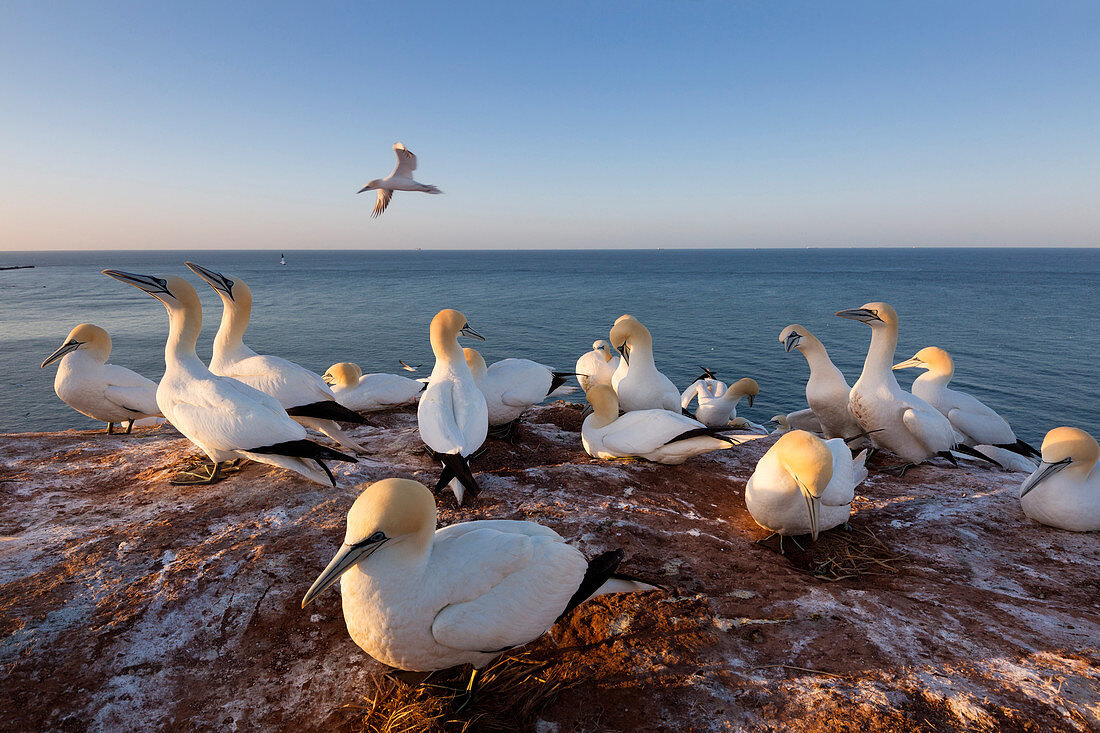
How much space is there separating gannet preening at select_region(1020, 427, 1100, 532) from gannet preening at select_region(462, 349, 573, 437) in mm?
4276

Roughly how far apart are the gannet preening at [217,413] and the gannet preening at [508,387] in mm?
2336

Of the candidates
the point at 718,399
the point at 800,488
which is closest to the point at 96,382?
the point at 800,488

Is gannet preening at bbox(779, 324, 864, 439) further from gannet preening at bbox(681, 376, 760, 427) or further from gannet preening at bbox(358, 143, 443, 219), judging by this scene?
gannet preening at bbox(358, 143, 443, 219)

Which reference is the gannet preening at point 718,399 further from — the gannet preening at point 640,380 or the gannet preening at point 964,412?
the gannet preening at point 964,412

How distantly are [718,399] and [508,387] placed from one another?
14.1 feet

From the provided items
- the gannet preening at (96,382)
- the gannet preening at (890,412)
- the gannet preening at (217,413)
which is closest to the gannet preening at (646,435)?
the gannet preening at (890,412)

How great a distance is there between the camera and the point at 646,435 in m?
4.94

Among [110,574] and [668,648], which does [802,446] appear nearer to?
[668,648]

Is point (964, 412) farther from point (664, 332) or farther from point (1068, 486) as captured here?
point (664, 332)

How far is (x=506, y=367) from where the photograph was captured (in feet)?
21.1

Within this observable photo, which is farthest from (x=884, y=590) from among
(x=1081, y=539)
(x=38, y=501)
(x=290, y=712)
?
(x=38, y=501)

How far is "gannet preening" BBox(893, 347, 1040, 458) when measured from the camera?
636 cm

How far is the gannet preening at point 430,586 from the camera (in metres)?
2.02

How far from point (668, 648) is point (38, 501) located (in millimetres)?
4282
